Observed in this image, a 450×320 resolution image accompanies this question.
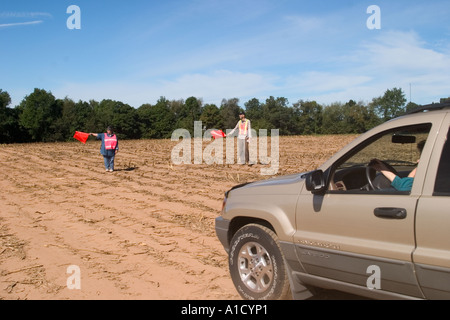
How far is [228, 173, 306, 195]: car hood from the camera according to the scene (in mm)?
4031

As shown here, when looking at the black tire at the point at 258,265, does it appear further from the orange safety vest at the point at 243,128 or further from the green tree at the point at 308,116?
the green tree at the point at 308,116

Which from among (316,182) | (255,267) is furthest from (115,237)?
(316,182)

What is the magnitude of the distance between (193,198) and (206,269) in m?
4.98

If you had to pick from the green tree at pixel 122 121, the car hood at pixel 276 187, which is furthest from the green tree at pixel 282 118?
the car hood at pixel 276 187

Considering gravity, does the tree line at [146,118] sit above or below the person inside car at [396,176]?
above

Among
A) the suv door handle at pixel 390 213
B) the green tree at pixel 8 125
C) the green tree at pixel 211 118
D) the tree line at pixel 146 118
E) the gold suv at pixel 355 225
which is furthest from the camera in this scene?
the green tree at pixel 211 118

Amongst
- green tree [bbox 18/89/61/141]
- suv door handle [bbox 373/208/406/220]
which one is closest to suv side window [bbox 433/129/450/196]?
suv door handle [bbox 373/208/406/220]

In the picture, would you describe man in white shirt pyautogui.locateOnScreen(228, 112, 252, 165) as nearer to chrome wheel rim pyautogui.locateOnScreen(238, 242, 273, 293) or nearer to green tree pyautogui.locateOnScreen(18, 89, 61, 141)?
chrome wheel rim pyautogui.locateOnScreen(238, 242, 273, 293)

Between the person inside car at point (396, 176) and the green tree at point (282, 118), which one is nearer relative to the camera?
the person inside car at point (396, 176)

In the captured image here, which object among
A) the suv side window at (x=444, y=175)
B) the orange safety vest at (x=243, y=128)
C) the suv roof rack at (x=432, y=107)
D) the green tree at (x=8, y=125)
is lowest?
the suv side window at (x=444, y=175)

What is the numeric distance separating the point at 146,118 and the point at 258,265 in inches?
3685

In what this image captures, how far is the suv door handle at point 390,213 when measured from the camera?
10.2 feet

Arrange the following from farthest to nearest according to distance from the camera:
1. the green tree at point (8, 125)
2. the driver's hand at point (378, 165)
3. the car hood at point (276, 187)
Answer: the green tree at point (8, 125)
the car hood at point (276, 187)
the driver's hand at point (378, 165)
